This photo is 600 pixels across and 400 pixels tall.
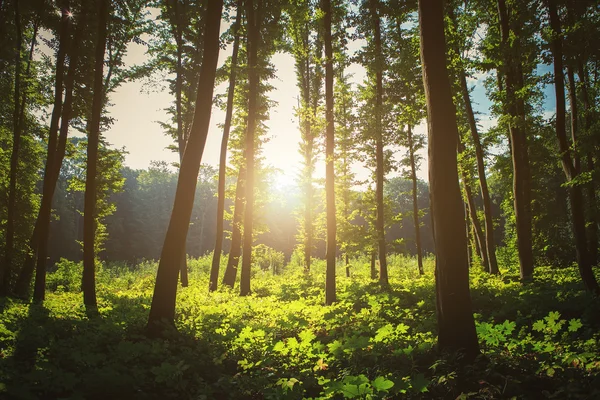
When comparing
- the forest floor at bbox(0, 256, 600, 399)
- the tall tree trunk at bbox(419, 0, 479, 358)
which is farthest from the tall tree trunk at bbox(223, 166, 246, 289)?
the tall tree trunk at bbox(419, 0, 479, 358)

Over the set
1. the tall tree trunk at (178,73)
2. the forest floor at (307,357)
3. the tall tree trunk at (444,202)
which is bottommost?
the forest floor at (307,357)

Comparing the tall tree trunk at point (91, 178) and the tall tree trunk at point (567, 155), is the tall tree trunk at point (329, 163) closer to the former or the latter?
the tall tree trunk at point (567, 155)

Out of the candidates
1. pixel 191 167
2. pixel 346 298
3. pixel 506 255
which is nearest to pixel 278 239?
pixel 506 255

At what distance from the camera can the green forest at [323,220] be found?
4.22 metres

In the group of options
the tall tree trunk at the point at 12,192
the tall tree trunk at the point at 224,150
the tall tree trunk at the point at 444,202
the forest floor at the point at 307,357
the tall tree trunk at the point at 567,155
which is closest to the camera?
the forest floor at the point at 307,357

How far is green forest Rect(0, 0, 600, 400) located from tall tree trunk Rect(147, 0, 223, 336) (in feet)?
0.16

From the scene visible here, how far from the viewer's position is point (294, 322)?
7.45 metres

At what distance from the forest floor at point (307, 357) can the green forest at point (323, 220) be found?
0.04m

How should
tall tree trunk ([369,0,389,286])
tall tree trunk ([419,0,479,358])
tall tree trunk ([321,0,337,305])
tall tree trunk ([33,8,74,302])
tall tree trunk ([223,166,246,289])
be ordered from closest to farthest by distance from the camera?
tall tree trunk ([419,0,479,358]) < tall tree trunk ([321,0,337,305]) < tall tree trunk ([33,8,74,302]) < tall tree trunk ([369,0,389,286]) < tall tree trunk ([223,166,246,289])

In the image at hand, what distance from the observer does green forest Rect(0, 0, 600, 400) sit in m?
4.22

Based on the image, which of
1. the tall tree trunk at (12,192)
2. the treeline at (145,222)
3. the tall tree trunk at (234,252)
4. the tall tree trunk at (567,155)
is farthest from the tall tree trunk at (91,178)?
the treeline at (145,222)

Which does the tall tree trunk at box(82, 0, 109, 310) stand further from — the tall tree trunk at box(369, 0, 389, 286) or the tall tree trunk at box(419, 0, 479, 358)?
the tall tree trunk at box(419, 0, 479, 358)

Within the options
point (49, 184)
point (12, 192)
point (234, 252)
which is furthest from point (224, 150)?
point (12, 192)

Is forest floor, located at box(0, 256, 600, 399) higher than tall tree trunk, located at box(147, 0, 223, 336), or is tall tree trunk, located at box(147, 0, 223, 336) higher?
tall tree trunk, located at box(147, 0, 223, 336)
